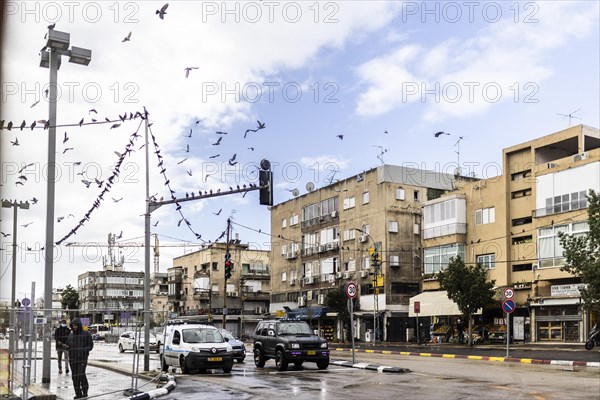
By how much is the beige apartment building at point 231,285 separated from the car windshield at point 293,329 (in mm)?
66235

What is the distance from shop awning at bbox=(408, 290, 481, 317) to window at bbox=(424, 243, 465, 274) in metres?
2.37

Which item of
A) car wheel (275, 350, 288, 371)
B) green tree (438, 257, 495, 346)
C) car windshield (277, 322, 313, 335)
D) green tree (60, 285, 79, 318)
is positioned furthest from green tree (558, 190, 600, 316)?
green tree (60, 285, 79, 318)

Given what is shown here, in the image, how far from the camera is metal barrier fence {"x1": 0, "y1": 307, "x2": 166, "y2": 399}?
1276 cm

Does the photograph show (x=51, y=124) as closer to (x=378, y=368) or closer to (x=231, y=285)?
(x=378, y=368)

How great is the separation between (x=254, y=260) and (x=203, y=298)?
990cm

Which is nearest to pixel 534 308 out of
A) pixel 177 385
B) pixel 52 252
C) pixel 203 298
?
pixel 177 385

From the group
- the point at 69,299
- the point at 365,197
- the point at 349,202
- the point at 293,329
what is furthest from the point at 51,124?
the point at 69,299

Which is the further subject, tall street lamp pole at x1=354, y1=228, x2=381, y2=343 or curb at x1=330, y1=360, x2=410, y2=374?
tall street lamp pole at x1=354, y1=228, x2=381, y2=343

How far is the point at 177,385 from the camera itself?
1856 centimetres

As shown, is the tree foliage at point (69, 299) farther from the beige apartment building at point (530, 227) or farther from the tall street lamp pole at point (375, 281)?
the beige apartment building at point (530, 227)

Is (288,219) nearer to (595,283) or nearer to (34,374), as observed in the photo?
(595,283)

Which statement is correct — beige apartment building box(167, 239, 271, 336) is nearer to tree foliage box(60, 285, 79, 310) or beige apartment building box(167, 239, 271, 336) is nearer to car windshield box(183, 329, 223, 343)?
tree foliage box(60, 285, 79, 310)

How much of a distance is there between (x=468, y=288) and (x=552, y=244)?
671 centimetres

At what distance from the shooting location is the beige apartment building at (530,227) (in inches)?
1834
